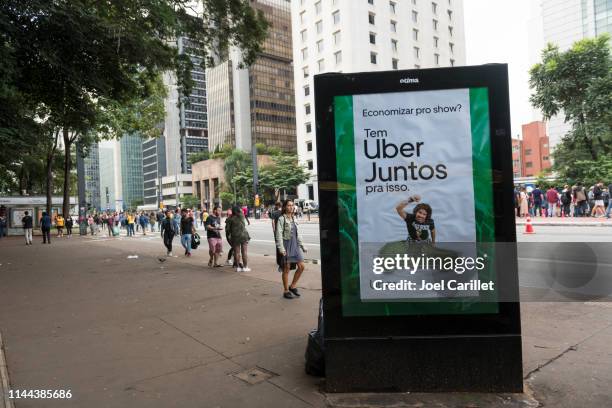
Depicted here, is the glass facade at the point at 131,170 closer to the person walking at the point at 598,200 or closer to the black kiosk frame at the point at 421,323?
the person walking at the point at 598,200

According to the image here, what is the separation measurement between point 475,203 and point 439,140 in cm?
55

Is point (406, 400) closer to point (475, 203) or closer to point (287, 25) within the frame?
point (475, 203)

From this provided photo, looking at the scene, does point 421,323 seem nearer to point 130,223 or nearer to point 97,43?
point 97,43

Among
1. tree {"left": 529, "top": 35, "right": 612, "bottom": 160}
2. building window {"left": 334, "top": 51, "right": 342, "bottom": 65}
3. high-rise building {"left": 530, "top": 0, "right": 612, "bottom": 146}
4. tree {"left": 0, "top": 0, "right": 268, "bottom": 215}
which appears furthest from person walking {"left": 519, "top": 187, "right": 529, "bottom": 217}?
high-rise building {"left": 530, "top": 0, "right": 612, "bottom": 146}

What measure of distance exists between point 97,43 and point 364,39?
51038mm

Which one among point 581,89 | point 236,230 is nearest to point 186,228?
point 236,230

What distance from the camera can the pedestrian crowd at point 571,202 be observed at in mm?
20344

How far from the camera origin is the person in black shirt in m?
3.40

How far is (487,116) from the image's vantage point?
11.0 ft

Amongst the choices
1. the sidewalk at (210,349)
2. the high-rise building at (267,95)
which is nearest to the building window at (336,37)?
the high-rise building at (267,95)

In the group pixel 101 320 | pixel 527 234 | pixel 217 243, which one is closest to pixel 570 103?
pixel 527 234

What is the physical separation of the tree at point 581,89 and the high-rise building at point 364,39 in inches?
967

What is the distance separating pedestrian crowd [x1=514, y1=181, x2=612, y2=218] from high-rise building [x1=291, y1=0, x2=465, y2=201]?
34192 millimetres

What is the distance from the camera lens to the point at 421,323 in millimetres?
3383
